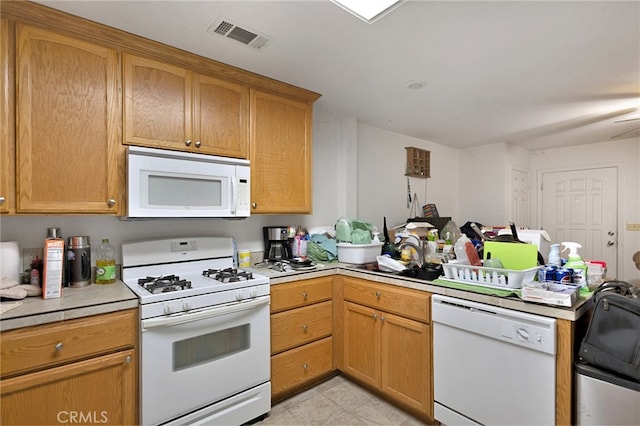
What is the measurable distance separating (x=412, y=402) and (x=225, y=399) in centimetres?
112

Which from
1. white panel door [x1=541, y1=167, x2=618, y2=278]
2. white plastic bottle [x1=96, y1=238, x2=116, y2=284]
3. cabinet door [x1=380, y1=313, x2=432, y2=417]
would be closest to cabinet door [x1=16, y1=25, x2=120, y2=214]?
white plastic bottle [x1=96, y1=238, x2=116, y2=284]

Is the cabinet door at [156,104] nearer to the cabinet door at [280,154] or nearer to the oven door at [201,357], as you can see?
the cabinet door at [280,154]

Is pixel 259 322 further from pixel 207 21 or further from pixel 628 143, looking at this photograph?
pixel 628 143

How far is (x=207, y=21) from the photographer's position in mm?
1600

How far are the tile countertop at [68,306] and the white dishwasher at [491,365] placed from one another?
5.47 ft

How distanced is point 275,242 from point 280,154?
728 millimetres

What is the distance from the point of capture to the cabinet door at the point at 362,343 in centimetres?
212

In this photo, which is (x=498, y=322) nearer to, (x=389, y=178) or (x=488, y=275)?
(x=488, y=275)

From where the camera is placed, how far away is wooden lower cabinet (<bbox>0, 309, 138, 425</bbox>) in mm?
1242

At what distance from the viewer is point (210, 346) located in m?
1.75

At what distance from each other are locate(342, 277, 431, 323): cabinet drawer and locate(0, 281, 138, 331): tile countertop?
1382 mm

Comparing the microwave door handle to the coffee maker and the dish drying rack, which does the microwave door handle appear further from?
the dish drying rack

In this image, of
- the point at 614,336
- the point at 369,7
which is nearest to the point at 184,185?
the point at 369,7

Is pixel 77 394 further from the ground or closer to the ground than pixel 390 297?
closer to the ground
